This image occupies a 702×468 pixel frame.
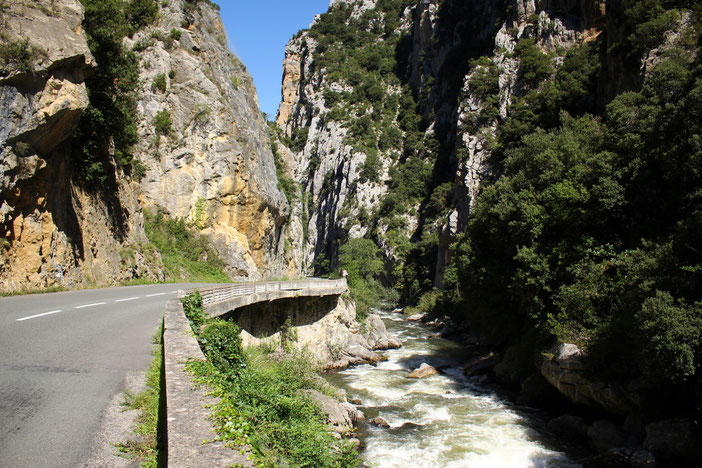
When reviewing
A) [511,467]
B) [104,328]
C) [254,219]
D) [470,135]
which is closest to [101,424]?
[104,328]

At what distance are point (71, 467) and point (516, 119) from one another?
52355mm

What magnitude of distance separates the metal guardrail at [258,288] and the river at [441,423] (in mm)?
4805

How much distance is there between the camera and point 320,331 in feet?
81.4

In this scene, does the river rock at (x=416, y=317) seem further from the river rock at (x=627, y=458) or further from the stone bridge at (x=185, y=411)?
the stone bridge at (x=185, y=411)

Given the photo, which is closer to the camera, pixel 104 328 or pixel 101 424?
pixel 101 424

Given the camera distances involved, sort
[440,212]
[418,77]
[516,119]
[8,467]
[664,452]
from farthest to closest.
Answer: [418,77]
[440,212]
[516,119]
[664,452]
[8,467]

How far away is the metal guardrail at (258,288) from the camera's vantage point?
13.2 m

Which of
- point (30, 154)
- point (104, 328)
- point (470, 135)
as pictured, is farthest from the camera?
point (470, 135)

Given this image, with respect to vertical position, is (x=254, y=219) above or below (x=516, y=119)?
below

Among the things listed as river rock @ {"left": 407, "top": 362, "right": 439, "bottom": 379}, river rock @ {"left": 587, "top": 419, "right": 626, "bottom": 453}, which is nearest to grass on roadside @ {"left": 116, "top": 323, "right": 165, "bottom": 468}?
river rock @ {"left": 587, "top": 419, "right": 626, "bottom": 453}

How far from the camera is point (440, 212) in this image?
69438 mm

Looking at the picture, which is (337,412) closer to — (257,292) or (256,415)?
(257,292)

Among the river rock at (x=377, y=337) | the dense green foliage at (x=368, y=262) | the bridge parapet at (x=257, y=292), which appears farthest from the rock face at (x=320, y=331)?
the dense green foliage at (x=368, y=262)

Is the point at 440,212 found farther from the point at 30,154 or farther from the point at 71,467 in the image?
the point at 71,467
